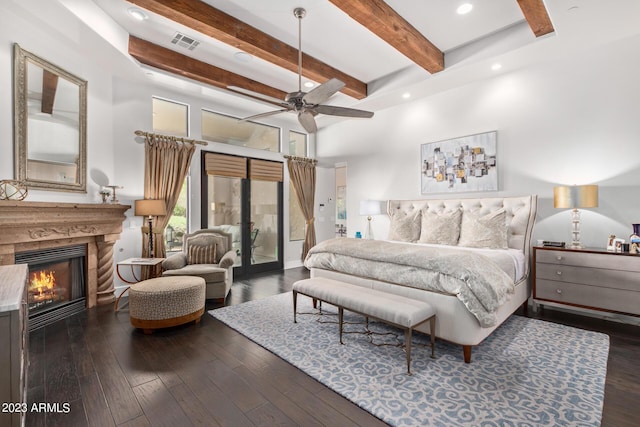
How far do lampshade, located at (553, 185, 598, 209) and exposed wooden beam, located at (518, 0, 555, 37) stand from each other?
178 cm

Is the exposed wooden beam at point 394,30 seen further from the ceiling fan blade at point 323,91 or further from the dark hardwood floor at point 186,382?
the dark hardwood floor at point 186,382

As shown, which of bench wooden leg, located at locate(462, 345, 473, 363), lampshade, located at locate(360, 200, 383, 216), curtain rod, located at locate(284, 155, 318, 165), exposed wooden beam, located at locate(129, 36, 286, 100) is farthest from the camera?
curtain rod, located at locate(284, 155, 318, 165)

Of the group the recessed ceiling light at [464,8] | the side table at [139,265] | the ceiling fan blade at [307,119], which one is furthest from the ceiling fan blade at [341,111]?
the side table at [139,265]

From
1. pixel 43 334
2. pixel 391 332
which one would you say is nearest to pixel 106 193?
pixel 43 334

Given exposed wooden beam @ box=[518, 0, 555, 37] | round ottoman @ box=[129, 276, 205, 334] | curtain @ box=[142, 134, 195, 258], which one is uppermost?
exposed wooden beam @ box=[518, 0, 555, 37]

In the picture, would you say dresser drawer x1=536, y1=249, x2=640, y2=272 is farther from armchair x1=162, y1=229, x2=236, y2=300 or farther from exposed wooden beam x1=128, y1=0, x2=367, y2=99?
armchair x1=162, y1=229, x2=236, y2=300

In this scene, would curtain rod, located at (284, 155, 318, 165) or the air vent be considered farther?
curtain rod, located at (284, 155, 318, 165)

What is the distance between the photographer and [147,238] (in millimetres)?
4605

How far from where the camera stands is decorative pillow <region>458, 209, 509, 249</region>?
12.4 ft

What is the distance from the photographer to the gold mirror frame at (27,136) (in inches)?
119

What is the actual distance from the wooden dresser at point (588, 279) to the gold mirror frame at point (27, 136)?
5818 mm

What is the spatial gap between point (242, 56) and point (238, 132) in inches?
77.2

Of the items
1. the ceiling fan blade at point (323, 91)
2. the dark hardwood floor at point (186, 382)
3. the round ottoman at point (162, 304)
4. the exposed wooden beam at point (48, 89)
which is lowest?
the dark hardwood floor at point (186, 382)

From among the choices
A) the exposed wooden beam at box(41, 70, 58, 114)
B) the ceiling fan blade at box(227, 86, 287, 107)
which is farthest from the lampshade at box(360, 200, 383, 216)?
the exposed wooden beam at box(41, 70, 58, 114)
